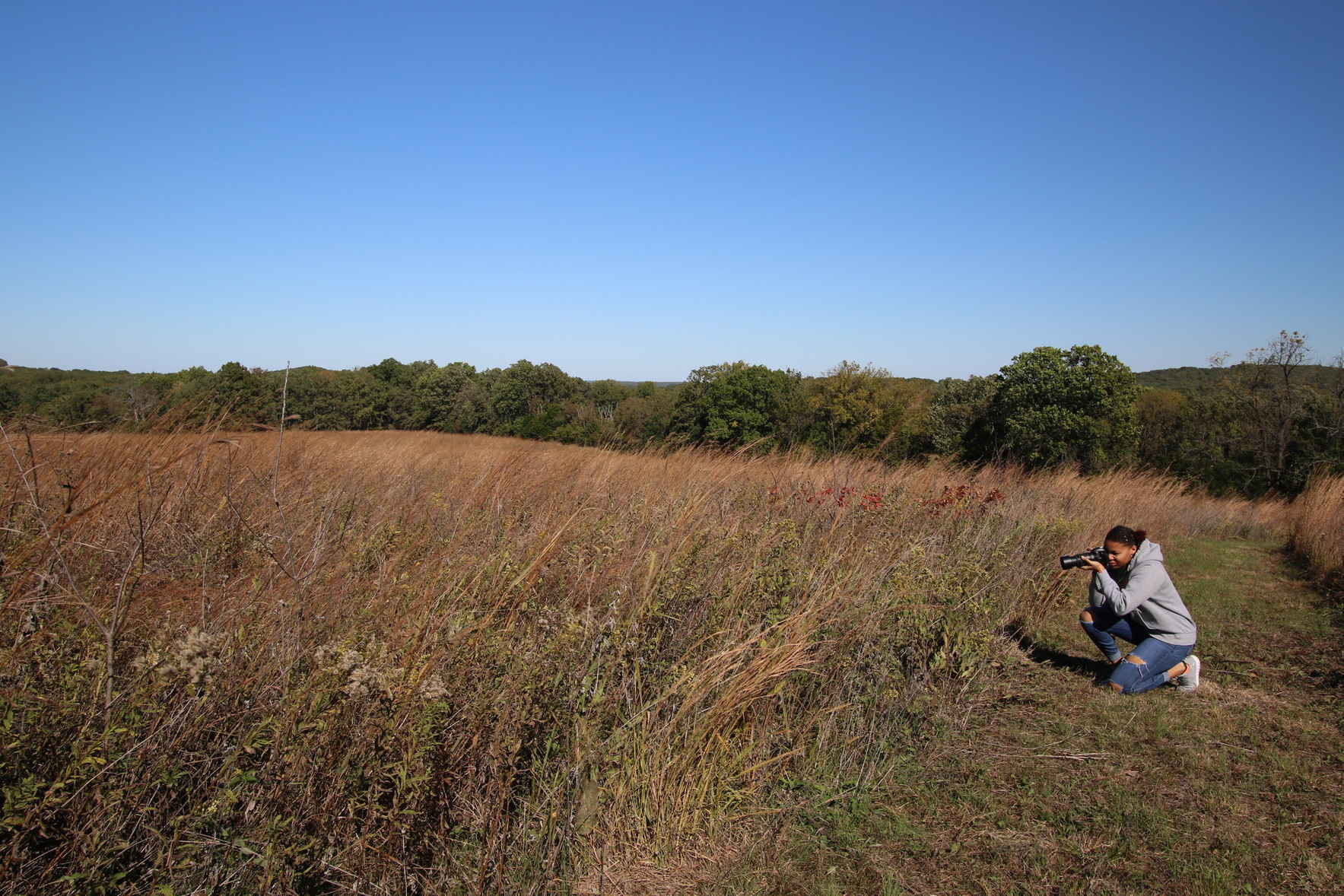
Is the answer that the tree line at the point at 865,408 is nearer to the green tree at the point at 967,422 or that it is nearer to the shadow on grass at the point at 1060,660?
the green tree at the point at 967,422

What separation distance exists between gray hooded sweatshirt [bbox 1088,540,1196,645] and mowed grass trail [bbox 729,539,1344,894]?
409mm

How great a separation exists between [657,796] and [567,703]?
51cm

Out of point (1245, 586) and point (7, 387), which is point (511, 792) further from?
point (1245, 586)

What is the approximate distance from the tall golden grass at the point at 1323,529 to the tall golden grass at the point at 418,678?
6.92 meters

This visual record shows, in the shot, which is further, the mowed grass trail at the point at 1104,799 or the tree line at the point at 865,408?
the tree line at the point at 865,408

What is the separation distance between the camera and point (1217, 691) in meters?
4.43

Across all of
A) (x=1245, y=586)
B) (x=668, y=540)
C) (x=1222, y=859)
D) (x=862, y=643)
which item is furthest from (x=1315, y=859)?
(x=1245, y=586)

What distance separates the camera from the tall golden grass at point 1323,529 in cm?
812

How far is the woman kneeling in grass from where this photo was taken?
438 cm

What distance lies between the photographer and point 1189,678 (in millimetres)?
4438

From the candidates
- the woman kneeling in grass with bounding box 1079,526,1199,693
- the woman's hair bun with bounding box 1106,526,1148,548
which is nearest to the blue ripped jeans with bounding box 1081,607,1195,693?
the woman kneeling in grass with bounding box 1079,526,1199,693

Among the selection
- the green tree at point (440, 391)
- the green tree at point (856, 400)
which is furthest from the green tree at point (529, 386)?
the green tree at point (856, 400)

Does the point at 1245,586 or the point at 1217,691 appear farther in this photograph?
the point at 1245,586

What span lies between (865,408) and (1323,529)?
4361 cm
